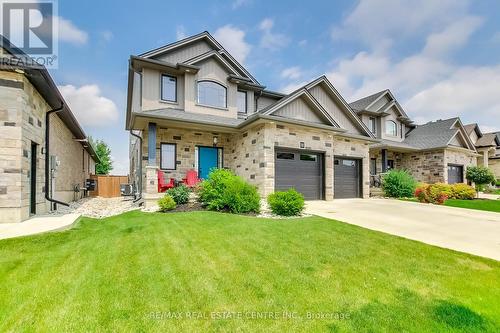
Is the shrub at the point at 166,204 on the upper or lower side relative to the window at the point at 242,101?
lower

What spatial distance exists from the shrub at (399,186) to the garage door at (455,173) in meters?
7.01

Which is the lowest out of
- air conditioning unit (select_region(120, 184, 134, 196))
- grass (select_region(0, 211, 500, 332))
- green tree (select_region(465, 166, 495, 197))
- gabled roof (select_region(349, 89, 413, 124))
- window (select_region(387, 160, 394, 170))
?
grass (select_region(0, 211, 500, 332))

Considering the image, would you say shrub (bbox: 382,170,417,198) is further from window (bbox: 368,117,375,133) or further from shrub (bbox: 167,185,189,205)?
shrub (bbox: 167,185,189,205)

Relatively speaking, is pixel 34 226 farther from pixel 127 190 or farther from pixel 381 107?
pixel 381 107

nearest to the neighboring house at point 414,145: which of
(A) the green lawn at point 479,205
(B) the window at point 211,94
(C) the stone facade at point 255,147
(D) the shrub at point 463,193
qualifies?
(D) the shrub at point 463,193

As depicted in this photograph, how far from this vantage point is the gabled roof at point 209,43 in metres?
11.6

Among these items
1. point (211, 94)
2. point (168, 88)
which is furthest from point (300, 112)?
point (168, 88)

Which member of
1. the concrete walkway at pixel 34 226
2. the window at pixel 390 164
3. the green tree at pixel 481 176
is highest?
the window at pixel 390 164

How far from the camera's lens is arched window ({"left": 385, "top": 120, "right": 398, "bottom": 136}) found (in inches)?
746

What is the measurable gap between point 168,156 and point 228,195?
4.92 meters

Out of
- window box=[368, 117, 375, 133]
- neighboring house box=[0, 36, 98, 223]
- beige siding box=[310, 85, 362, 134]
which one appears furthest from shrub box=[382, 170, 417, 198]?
neighboring house box=[0, 36, 98, 223]

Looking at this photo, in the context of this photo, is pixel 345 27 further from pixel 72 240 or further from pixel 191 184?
pixel 72 240

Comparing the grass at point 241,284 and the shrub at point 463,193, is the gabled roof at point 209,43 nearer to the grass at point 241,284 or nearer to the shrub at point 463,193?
the grass at point 241,284

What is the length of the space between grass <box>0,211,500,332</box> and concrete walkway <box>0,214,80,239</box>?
63 centimetres
